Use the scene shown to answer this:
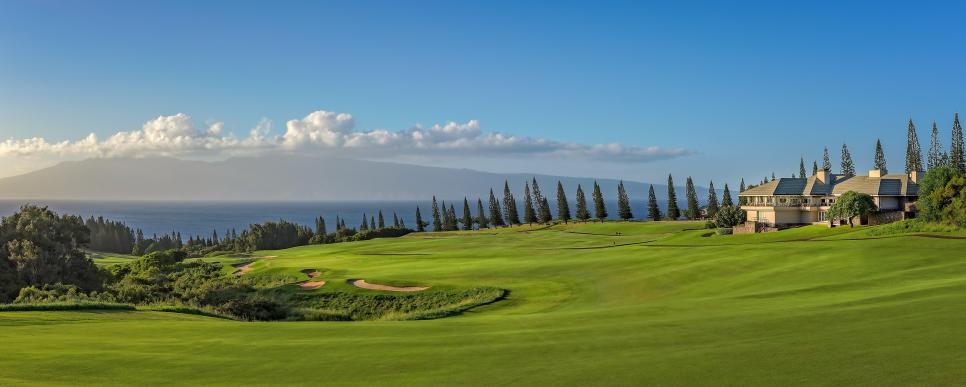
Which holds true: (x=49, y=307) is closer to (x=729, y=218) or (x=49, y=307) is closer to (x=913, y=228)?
(x=913, y=228)

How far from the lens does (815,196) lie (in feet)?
290

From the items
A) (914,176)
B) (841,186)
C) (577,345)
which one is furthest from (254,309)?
(914,176)

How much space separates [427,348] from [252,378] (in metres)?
4.35

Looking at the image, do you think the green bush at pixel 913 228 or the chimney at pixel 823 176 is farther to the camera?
the chimney at pixel 823 176

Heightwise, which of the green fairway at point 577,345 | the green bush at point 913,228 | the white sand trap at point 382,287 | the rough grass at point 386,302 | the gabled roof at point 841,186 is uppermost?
the gabled roof at point 841,186

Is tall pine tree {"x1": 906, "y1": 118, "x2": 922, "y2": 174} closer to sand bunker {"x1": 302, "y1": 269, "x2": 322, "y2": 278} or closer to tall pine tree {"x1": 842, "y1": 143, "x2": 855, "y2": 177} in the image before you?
tall pine tree {"x1": 842, "y1": 143, "x2": 855, "y2": 177}

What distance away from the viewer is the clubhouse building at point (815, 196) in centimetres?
8125

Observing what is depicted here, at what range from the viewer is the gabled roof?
8146 centimetres

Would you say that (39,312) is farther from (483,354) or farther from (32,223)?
(32,223)

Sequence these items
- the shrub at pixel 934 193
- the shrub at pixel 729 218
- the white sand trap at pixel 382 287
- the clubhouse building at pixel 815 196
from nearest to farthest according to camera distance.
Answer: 1. the white sand trap at pixel 382 287
2. the shrub at pixel 934 193
3. the clubhouse building at pixel 815 196
4. the shrub at pixel 729 218

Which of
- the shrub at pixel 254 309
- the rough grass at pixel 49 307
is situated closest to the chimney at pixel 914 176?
the shrub at pixel 254 309

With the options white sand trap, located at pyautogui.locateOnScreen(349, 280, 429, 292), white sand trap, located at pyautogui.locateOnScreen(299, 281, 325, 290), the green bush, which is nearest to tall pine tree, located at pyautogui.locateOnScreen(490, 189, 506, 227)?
the green bush

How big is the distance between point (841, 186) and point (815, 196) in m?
3.42

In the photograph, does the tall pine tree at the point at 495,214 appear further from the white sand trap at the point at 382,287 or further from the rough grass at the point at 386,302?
the rough grass at the point at 386,302
